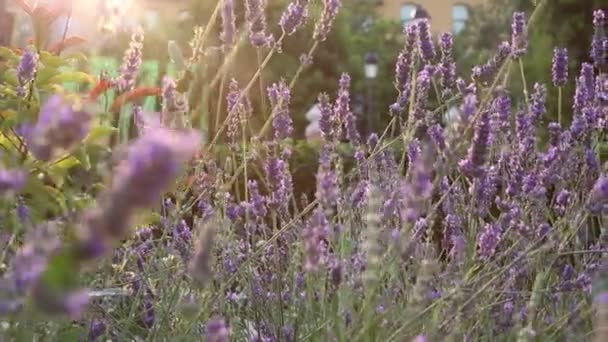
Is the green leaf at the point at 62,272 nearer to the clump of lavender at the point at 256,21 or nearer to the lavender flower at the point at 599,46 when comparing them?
the clump of lavender at the point at 256,21

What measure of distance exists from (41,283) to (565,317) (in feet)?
4.88

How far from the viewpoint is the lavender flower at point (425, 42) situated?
2455mm

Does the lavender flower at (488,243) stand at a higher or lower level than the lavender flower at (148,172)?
lower

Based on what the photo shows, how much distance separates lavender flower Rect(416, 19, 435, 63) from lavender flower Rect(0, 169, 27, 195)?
162 cm

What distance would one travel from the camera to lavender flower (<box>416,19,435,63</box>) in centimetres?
246

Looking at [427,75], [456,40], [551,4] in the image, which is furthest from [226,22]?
[456,40]

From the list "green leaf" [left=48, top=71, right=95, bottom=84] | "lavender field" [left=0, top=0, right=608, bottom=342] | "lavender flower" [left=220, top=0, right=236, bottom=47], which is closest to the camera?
"lavender field" [left=0, top=0, right=608, bottom=342]

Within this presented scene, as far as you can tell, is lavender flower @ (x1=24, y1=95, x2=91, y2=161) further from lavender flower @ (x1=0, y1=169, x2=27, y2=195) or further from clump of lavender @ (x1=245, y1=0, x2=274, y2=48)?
clump of lavender @ (x1=245, y1=0, x2=274, y2=48)

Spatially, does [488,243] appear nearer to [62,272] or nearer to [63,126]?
[63,126]

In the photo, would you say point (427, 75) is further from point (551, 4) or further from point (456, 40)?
point (456, 40)

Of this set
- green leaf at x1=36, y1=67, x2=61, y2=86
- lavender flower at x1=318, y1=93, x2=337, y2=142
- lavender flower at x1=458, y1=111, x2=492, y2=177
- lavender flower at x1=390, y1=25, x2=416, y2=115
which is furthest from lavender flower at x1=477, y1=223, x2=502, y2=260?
green leaf at x1=36, y1=67, x2=61, y2=86

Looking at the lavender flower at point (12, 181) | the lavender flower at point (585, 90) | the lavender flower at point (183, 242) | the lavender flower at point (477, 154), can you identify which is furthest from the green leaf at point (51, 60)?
the lavender flower at point (12, 181)

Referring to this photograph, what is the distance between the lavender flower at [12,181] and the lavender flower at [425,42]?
1.62 m

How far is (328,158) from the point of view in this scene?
1.93 meters
